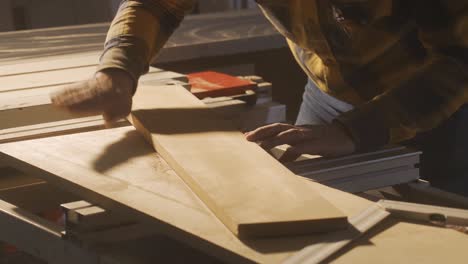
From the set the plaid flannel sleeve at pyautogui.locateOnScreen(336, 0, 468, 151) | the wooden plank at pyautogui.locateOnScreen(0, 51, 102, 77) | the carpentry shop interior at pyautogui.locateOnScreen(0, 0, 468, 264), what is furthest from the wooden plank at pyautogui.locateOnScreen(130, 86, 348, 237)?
the wooden plank at pyautogui.locateOnScreen(0, 51, 102, 77)

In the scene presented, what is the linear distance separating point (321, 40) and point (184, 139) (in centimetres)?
54

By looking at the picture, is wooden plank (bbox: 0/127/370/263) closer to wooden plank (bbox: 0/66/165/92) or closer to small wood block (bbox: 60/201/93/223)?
small wood block (bbox: 60/201/93/223)

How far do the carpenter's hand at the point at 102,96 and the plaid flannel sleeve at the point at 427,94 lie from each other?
1.49ft

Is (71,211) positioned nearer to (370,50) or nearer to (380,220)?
(380,220)

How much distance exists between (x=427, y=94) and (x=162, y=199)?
0.68 m

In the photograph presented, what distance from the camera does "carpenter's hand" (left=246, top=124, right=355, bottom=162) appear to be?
1.70 m

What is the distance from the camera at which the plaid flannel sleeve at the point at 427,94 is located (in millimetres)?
1776

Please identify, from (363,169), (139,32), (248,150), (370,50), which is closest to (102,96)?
(139,32)

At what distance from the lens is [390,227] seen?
135cm

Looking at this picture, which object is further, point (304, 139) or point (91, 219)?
point (304, 139)

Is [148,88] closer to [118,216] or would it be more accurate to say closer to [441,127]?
[118,216]

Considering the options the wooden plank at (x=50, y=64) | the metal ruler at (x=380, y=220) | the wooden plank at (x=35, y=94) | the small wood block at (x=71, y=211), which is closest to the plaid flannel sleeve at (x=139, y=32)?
the wooden plank at (x=35, y=94)

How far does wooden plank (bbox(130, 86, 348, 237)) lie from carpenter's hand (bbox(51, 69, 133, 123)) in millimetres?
44

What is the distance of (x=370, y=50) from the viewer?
6.72 feet
